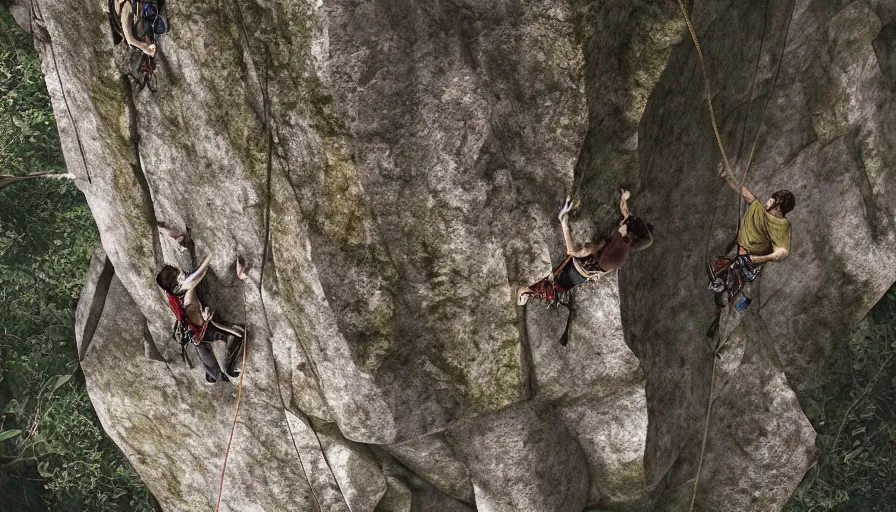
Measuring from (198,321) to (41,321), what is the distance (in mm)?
5678

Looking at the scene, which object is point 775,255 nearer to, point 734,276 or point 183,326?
point 734,276

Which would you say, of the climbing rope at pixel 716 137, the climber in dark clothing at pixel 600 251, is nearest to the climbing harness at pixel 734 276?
the climbing rope at pixel 716 137

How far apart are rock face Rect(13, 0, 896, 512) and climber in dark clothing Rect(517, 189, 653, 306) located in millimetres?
198

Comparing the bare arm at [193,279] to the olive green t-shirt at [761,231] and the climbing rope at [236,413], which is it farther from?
the olive green t-shirt at [761,231]

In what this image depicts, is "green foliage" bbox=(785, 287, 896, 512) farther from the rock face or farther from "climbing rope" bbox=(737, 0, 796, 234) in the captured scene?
"climbing rope" bbox=(737, 0, 796, 234)

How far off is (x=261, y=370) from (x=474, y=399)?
252 cm

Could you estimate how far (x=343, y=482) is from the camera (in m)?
9.08

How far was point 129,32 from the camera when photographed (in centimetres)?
715

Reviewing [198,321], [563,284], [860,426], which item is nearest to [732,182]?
[563,284]

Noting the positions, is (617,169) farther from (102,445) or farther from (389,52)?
(102,445)

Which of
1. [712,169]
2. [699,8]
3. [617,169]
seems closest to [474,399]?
[617,169]

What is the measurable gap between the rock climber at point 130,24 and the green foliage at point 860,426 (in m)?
9.25

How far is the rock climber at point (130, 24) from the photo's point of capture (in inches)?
278

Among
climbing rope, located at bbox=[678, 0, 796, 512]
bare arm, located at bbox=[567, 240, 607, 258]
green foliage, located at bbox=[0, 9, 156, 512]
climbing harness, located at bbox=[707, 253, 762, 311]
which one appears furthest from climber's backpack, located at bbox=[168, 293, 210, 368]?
climbing rope, located at bbox=[678, 0, 796, 512]
